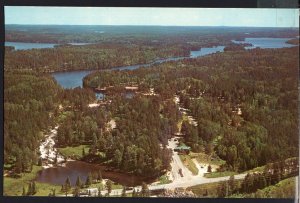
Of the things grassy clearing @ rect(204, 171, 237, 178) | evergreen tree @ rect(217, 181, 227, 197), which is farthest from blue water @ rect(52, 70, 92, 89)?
evergreen tree @ rect(217, 181, 227, 197)

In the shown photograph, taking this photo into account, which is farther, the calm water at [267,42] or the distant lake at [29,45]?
the distant lake at [29,45]

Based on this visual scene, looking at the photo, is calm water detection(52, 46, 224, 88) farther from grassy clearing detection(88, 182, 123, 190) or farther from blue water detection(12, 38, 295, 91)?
grassy clearing detection(88, 182, 123, 190)


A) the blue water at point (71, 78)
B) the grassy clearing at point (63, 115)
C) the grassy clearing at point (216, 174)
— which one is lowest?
the grassy clearing at point (216, 174)

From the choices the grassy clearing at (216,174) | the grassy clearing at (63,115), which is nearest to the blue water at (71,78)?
the grassy clearing at (63,115)

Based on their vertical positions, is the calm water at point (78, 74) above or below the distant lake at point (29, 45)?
below

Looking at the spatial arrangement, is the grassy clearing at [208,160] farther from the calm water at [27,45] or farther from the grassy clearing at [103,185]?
the calm water at [27,45]
